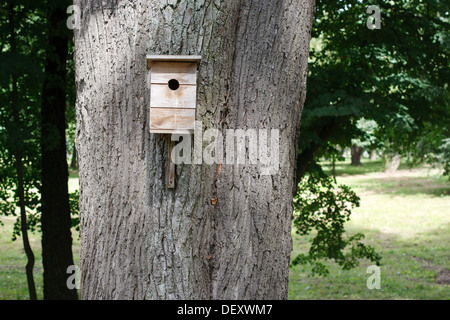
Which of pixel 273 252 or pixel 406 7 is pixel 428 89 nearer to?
pixel 406 7

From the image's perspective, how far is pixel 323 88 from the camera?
19.9 feet

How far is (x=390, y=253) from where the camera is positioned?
471 inches

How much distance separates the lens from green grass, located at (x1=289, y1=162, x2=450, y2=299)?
9359mm

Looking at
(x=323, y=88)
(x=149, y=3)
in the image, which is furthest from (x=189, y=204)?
(x=323, y=88)

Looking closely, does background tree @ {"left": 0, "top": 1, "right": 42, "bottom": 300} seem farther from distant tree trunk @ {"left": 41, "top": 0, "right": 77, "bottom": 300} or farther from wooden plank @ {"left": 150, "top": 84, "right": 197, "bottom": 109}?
wooden plank @ {"left": 150, "top": 84, "right": 197, "bottom": 109}

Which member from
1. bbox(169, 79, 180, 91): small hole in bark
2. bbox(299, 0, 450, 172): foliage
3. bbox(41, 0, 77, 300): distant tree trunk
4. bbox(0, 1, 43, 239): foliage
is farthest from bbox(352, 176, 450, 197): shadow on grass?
bbox(169, 79, 180, 91): small hole in bark

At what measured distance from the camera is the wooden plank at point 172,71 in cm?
253

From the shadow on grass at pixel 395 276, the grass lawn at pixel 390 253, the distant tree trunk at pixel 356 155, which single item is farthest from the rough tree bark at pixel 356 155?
the shadow on grass at pixel 395 276

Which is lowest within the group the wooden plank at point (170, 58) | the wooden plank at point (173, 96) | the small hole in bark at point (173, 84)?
the wooden plank at point (173, 96)

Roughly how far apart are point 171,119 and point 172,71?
0.24m

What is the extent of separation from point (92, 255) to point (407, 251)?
10815 millimetres

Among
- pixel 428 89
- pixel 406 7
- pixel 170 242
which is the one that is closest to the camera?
pixel 170 242

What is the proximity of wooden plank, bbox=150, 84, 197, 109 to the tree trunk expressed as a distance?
51 mm

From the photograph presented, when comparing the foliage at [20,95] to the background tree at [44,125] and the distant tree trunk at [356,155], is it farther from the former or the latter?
the distant tree trunk at [356,155]
